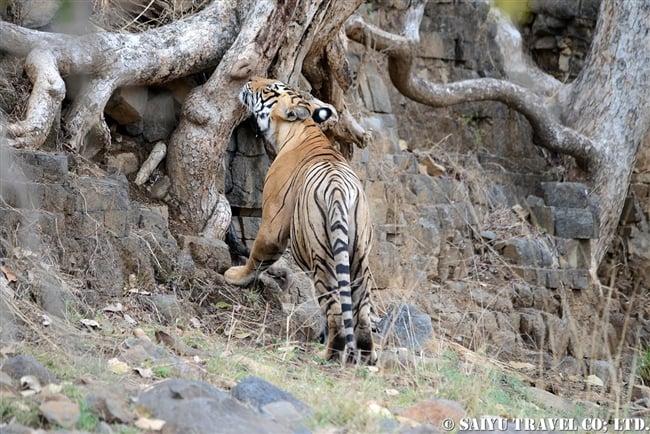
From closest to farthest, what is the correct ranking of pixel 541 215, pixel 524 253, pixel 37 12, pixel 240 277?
pixel 240 277 → pixel 37 12 → pixel 524 253 → pixel 541 215

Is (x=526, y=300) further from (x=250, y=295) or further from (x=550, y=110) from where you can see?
(x=250, y=295)

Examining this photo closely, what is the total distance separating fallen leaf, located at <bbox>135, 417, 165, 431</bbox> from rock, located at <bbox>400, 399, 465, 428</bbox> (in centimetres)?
136

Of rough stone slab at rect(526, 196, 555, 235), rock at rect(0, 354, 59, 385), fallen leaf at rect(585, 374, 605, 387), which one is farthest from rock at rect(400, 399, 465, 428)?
rough stone slab at rect(526, 196, 555, 235)

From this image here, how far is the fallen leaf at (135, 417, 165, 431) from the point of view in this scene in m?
4.41

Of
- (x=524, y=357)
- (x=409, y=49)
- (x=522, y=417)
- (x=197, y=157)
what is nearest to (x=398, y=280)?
(x=524, y=357)

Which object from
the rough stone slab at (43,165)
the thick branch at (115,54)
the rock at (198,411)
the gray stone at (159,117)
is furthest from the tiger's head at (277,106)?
the rock at (198,411)

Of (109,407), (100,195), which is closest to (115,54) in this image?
(100,195)

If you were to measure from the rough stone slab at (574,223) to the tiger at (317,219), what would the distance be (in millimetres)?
5819

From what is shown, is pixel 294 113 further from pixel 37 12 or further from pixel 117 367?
pixel 117 367

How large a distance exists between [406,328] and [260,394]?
2514 mm

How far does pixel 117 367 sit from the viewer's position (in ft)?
17.3

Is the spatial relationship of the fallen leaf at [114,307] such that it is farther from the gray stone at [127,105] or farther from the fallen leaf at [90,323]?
the gray stone at [127,105]

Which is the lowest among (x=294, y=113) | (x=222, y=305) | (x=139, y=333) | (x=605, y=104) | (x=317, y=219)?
(x=222, y=305)

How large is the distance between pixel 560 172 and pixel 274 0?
7.18 metres
